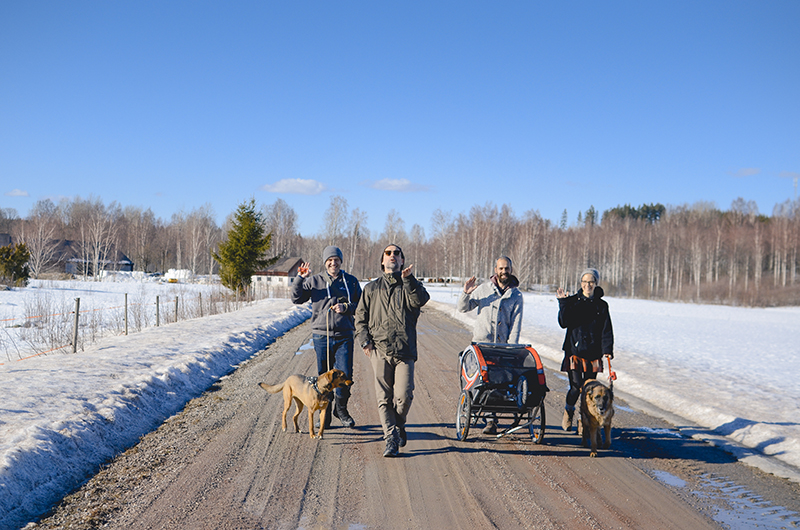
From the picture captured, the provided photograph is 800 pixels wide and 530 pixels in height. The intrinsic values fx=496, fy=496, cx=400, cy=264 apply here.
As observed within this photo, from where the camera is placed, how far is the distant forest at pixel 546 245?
61031 mm

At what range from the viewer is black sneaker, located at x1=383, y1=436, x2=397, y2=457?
5.26 m

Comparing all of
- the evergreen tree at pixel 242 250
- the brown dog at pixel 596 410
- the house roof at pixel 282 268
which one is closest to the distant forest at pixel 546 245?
the house roof at pixel 282 268

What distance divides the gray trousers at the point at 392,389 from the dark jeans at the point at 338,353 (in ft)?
3.10

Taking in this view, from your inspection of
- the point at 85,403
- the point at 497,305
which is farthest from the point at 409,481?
the point at 85,403

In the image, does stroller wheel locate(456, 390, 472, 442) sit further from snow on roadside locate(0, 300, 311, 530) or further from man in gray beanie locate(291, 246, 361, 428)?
snow on roadside locate(0, 300, 311, 530)

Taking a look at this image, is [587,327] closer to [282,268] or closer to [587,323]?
[587,323]

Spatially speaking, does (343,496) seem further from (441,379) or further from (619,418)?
(441,379)

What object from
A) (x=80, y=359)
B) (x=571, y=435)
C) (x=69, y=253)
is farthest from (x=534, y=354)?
(x=69, y=253)

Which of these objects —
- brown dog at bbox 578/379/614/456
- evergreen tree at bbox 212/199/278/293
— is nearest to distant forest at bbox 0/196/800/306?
evergreen tree at bbox 212/199/278/293

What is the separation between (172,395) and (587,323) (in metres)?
6.26

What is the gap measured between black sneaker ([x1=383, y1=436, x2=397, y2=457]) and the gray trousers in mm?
46

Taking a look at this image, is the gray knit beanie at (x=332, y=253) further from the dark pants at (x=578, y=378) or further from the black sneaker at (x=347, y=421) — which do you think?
the dark pants at (x=578, y=378)

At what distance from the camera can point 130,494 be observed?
4266 millimetres

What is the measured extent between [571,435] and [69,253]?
3287 inches
